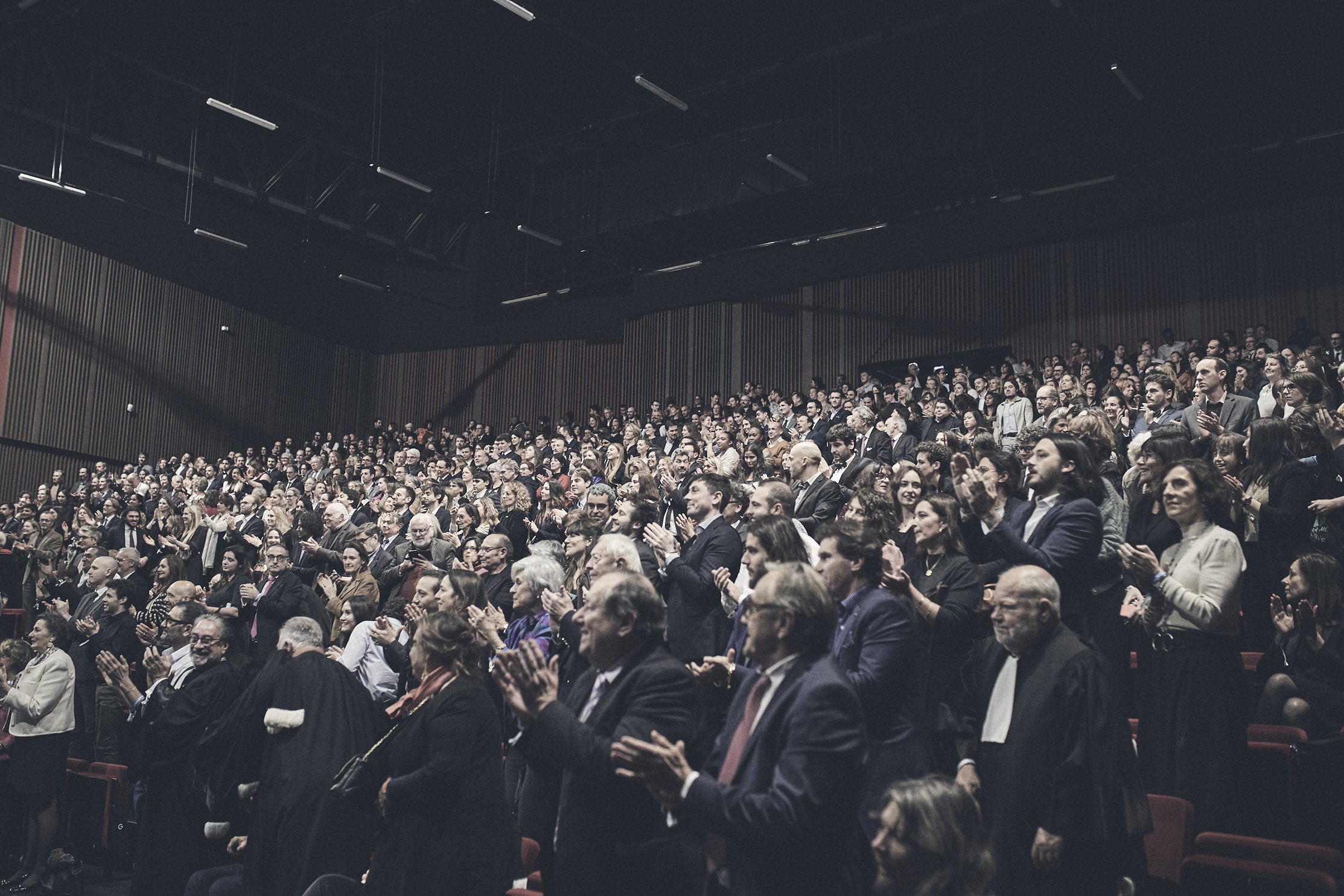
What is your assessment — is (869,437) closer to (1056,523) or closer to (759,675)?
(1056,523)

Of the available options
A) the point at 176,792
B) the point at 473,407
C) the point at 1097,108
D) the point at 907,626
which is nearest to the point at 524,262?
the point at 473,407

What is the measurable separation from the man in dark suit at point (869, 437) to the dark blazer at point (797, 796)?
5581 millimetres

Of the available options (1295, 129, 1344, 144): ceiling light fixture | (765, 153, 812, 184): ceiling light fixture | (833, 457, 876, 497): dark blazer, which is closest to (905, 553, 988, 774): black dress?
(833, 457, 876, 497): dark blazer

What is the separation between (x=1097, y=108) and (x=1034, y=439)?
783 centimetres

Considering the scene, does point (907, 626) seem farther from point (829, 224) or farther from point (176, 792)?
point (829, 224)

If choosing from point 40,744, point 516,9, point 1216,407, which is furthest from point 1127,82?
point 40,744

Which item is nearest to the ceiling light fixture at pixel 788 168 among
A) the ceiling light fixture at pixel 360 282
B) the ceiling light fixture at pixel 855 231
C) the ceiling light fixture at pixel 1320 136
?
the ceiling light fixture at pixel 855 231

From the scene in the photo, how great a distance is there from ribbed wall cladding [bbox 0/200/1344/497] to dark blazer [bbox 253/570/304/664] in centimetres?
994

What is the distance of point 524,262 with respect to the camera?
16047mm

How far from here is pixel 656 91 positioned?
9.73 metres

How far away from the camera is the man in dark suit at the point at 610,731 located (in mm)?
2266

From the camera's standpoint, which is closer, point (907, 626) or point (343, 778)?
point (907, 626)

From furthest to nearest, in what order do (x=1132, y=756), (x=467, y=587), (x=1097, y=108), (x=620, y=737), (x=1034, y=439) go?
(x=1097, y=108)
(x=1034, y=439)
(x=467, y=587)
(x=1132, y=756)
(x=620, y=737)

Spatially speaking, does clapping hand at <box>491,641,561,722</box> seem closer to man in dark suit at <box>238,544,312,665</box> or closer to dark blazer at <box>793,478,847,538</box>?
dark blazer at <box>793,478,847,538</box>
